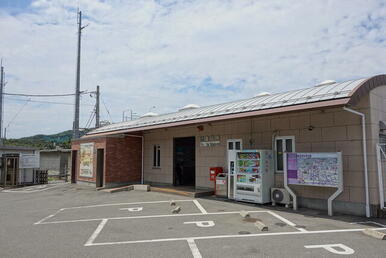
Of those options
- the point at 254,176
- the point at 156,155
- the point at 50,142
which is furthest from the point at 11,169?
the point at 50,142

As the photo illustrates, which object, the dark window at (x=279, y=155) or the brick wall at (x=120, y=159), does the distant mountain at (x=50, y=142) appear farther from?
the dark window at (x=279, y=155)

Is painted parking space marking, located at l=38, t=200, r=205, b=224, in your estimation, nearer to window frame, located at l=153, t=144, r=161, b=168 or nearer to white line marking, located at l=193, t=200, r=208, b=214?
white line marking, located at l=193, t=200, r=208, b=214

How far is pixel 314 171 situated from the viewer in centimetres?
837

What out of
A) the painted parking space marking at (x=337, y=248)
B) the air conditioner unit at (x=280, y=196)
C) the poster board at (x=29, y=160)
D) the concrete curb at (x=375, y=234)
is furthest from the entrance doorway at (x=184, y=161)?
the poster board at (x=29, y=160)

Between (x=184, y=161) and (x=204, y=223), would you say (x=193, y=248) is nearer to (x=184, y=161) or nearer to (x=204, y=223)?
(x=204, y=223)

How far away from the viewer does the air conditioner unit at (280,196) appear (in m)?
9.28

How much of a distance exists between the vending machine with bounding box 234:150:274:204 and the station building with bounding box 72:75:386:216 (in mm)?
474

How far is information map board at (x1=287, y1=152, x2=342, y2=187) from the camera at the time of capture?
7930mm

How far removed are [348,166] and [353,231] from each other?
2.35 metres

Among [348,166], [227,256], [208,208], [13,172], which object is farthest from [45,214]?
[13,172]

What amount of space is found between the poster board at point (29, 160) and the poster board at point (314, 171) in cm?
1640

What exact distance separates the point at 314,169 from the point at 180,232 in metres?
4.29

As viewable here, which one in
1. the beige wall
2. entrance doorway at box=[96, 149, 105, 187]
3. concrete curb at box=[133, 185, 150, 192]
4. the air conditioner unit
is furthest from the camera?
entrance doorway at box=[96, 149, 105, 187]

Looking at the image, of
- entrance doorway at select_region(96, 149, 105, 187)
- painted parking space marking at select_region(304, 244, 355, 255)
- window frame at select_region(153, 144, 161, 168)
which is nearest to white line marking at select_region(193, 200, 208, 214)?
painted parking space marking at select_region(304, 244, 355, 255)
